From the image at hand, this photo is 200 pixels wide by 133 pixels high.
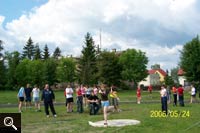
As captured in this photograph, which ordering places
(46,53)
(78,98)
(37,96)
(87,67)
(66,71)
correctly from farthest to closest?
(46,53), (66,71), (87,67), (37,96), (78,98)

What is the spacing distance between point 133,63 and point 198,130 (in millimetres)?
79947

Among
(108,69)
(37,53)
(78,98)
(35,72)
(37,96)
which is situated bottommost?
(78,98)

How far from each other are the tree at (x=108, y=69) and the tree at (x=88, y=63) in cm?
178

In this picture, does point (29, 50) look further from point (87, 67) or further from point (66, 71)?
point (87, 67)

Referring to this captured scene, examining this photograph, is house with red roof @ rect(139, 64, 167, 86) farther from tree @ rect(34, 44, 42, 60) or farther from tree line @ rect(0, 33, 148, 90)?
tree line @ rect(0, 33, 148, 90)

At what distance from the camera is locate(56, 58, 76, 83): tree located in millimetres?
95938

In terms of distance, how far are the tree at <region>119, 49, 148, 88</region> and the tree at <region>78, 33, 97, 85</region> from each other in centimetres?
942

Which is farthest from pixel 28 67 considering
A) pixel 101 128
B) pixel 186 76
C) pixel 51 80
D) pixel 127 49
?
pixel 101 128

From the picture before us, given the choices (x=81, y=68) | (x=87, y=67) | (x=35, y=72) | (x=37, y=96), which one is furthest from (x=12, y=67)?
(x=37, y=96)

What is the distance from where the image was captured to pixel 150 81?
154 metres

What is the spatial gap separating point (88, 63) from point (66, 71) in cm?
1693

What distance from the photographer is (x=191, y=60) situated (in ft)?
209

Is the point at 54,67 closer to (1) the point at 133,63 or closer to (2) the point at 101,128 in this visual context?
(1) the point at 133,63

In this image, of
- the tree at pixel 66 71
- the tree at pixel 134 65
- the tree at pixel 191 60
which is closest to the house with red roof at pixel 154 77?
the tree at pixel 134 65
